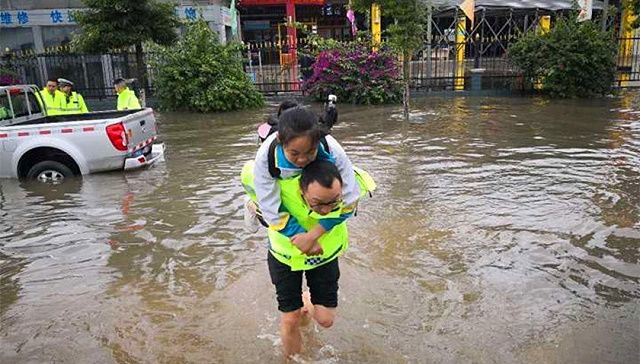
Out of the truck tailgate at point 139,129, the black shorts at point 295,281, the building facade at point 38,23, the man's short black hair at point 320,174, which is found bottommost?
the black shorts at point 295,281

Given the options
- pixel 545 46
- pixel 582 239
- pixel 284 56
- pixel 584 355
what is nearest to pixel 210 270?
pixel 584 355

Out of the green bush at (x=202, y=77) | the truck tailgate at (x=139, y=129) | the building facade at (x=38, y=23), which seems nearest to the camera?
the truck tailgate at (x=139, y=129)

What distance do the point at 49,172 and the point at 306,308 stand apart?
587 cm

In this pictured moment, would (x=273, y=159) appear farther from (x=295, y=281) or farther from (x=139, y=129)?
(x=139, y=129)

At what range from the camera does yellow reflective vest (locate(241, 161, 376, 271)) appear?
2.96m

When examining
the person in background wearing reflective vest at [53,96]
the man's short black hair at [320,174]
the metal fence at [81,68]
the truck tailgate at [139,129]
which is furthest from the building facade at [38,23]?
the man's short black hair at [320,174]

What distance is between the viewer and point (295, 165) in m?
2.83

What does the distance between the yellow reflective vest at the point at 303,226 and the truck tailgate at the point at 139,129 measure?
5.39 metres

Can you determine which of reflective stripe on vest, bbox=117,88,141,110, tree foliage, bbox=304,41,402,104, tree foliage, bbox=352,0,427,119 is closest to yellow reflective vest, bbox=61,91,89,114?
reflective stripe on vest, bbox=117,88,141,110

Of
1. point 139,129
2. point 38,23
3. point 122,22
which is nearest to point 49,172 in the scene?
point 139,129

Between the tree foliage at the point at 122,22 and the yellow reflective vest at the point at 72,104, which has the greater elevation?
the tree foliage at the point at 122,22

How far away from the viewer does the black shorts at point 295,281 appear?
321 centimetres

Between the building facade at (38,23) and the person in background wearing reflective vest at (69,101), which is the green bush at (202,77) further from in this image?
the building facade at (38,23)

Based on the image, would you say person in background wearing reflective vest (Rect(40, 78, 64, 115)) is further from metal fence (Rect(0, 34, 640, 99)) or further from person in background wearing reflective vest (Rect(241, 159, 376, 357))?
person in background wearing reflective vest (Rect(241, 159, 376, 357))
